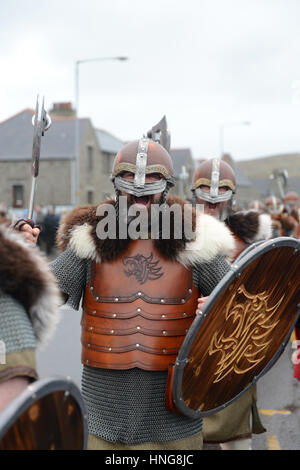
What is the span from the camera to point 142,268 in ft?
9.51

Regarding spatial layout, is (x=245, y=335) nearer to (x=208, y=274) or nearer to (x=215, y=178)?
(x=208, y=274)

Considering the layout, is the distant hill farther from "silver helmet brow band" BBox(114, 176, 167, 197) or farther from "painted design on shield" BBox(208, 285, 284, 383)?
"painted design on shield" BBox(208, 285, 284, 383)

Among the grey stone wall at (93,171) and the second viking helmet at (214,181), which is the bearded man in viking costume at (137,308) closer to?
the second viking helmet at (214,181)

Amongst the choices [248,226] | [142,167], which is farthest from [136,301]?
[248,226]

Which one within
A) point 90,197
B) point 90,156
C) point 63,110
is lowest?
point 90,197

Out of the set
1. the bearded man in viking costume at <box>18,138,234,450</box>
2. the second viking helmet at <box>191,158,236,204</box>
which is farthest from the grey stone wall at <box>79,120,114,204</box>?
the bearded man in viking costume at <box>18,138,234,450</box>

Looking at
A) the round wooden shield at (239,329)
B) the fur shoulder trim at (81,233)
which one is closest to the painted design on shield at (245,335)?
the round wooden shield at (239,329)

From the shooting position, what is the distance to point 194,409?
2.76 meters

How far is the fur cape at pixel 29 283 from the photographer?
1601 mm

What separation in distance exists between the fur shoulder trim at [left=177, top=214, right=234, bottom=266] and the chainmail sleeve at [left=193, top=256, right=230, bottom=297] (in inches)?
1.5

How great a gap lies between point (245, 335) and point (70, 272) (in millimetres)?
921

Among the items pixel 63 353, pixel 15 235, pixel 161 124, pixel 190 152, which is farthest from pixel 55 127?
pixel 15 235

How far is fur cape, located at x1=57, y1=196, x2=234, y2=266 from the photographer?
115 inches

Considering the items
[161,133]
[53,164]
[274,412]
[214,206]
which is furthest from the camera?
[53,164]
